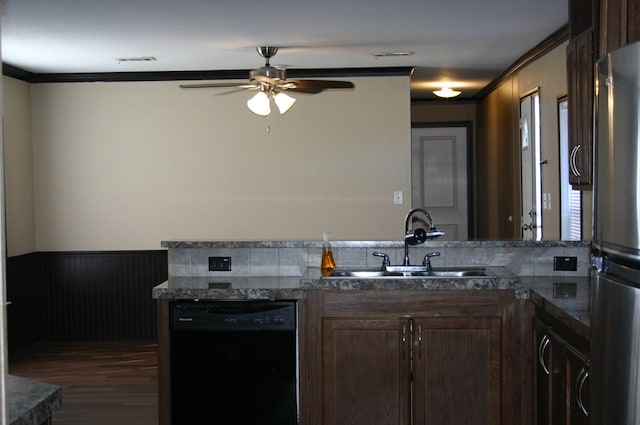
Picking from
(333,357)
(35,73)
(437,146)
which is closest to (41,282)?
(35,73)

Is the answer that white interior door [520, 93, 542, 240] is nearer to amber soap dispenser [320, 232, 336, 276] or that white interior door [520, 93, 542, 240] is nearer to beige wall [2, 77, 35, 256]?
amber soap dispenser [320, 232, 336, 276]

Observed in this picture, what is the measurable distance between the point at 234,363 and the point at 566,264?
1.71 m

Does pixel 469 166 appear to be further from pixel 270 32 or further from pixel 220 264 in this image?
pixel 220 264

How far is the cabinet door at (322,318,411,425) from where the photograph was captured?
3.21 meters

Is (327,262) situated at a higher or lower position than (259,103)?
lower

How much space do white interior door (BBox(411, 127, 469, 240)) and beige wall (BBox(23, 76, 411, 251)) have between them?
2.29 meters

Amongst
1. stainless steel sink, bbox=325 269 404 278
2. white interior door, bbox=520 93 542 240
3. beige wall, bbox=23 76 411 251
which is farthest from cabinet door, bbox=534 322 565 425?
beige wall, bbox=23 76 411 251

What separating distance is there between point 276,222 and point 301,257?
9.21 ft

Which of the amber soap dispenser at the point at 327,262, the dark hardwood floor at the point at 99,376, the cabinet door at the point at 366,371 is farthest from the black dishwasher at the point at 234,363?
the dark hardwood floor at the point at 99,376

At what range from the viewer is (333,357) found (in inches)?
127

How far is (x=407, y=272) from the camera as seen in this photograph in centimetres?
357

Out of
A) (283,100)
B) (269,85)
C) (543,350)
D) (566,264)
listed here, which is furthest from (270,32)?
(543,350)

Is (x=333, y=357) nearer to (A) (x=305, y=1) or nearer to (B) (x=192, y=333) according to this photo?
(B) (x=192, y=333)

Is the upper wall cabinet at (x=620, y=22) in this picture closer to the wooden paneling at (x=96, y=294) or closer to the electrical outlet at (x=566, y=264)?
the electrical outlet at (x=566, y=264)
